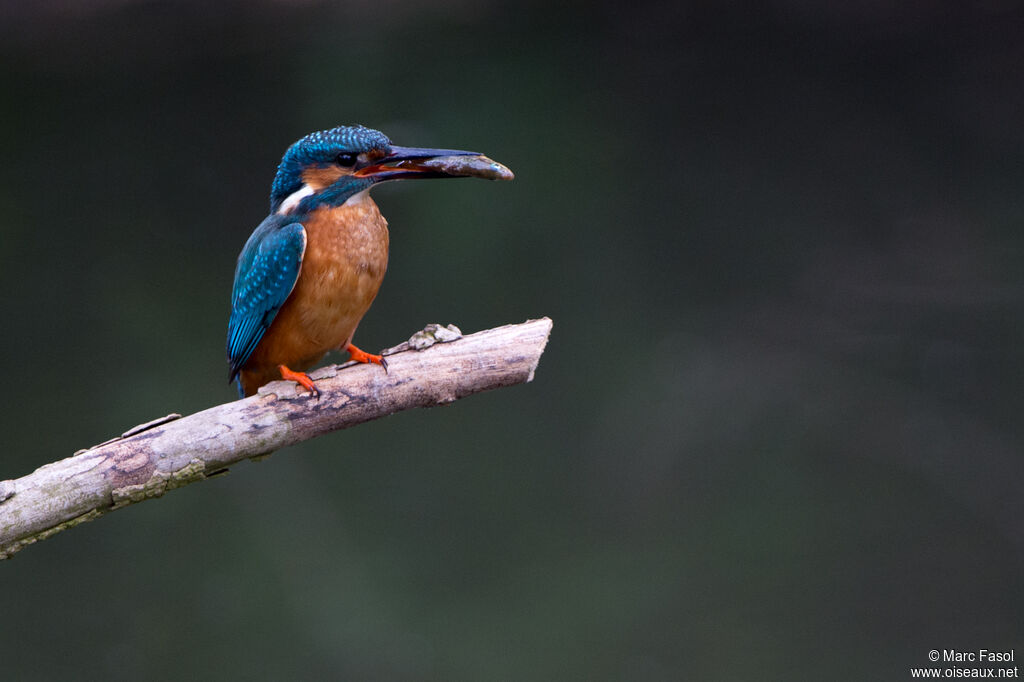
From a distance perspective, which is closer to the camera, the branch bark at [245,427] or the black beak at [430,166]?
the branch bark at [245,427]

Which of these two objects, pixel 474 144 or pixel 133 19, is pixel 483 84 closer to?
pixel 474 144

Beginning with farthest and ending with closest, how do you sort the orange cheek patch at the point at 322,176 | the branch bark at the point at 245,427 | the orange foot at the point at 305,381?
1. the orange cheek patch at the point at 322,176
2. the orange foot at the point at 305,381
3. the branch bark at the point at 245,427

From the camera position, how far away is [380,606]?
2.87 meters

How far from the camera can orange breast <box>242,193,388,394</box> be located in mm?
1792

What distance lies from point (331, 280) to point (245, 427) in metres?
0.35

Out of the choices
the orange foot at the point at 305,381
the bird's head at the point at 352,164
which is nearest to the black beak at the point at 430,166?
the bird's head at the point at 352,164

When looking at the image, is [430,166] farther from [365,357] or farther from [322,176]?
[365,357]

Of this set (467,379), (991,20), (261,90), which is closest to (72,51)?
(261,90)

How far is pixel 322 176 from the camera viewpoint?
1811 millimetres

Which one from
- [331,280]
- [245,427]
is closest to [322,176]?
[331,280]

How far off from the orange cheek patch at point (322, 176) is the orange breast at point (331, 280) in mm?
54

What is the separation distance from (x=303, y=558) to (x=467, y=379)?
1.45 meters

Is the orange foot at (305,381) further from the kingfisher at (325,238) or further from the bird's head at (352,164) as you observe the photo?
the bird's head at (352,164)

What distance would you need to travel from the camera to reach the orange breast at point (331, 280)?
5.88 ft
